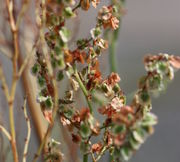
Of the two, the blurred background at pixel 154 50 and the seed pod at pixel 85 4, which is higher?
the blurred background at pixel 154 50

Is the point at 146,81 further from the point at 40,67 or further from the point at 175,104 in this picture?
the point at 175,104

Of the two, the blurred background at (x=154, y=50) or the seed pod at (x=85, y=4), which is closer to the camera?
the seed pod at (x=85, y=4)

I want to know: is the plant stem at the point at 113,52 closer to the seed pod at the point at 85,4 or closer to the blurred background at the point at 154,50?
the seed pod at the point at 85,4

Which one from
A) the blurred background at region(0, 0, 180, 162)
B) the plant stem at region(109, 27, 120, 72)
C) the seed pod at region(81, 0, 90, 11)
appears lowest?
the seed pod at region(81, 0, 90, 11)

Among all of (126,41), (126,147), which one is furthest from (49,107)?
(126,41)

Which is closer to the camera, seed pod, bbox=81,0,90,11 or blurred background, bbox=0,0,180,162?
seed pod, bbox=81,0,90,11

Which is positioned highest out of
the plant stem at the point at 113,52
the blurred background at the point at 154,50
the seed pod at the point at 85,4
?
the blurred background at the point at 154,50

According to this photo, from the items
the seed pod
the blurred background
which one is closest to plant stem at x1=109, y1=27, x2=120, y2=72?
the seed pod

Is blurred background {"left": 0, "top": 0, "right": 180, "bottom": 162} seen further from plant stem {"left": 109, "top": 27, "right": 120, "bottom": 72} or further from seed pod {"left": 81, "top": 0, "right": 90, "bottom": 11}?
seed pod {"left": 81, "top": 0, "right": 90, "bottom": 11}

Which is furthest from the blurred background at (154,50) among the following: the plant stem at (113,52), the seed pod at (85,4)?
the seed pod at (85,4)
